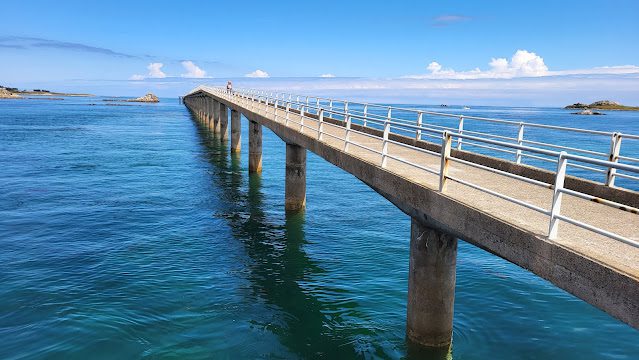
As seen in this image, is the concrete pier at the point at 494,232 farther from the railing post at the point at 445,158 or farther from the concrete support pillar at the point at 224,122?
the concrete support pillar at the point at 224,122

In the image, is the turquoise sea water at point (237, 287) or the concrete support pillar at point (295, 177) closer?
the turquoise sea water at point (237, 287)

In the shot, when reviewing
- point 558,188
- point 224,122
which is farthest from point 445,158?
point 224,122

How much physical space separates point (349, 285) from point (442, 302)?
200 inches

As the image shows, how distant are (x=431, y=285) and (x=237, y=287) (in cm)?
672

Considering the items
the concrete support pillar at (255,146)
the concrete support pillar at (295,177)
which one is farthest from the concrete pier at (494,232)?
the concrete support pillar at (255,146)

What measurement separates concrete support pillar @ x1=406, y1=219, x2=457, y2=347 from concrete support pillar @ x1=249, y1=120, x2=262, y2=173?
23.2m

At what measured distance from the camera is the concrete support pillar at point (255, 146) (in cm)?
3234

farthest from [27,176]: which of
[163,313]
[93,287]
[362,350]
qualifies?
[362,350]

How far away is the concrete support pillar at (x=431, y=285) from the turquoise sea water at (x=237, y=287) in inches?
22.2

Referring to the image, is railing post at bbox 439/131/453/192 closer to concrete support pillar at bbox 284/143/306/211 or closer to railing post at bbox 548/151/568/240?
railing post at bbox 548/151/568/240

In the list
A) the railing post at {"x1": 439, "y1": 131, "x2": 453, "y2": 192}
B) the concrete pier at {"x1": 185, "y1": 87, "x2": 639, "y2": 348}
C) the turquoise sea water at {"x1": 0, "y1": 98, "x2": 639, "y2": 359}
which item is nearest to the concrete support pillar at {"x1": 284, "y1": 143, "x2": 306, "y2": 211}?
the turquoise sea water at {"x1": 0, "y1": 98, "x2": 639, "y2": 359}

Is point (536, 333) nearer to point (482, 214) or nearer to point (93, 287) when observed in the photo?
point (482, 214)

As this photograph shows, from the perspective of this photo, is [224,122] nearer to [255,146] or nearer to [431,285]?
[255,146]

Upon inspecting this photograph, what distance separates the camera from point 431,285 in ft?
33.3
